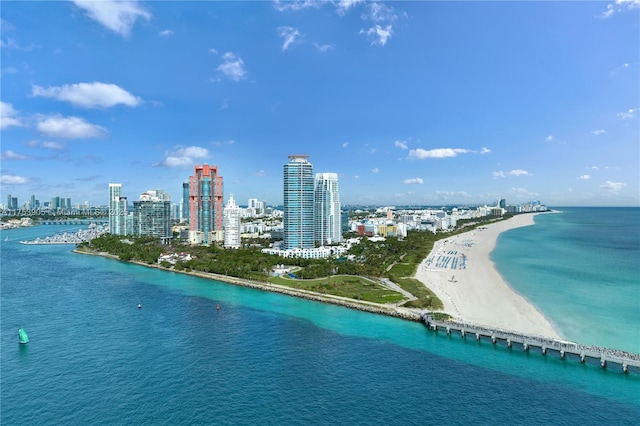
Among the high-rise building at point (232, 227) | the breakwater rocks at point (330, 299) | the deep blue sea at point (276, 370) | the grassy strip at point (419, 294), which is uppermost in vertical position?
the high-rise building at point (232, 227)

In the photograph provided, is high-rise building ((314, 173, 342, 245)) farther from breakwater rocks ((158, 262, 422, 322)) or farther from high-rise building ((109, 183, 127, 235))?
high-rise building ((109, 183, 127, 235))

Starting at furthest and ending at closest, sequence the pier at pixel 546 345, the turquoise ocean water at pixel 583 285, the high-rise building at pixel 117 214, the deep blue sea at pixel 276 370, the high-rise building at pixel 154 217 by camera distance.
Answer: the high-rise building at pixel 117 214
the high-rise building at pixel 154 217
the turquoise ocean water at pixel 583 285
the pier at pixel 546 345
the deep blue sea at pixel 276 370

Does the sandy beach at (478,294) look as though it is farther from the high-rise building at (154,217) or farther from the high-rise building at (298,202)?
the high-rise building at (154,217)

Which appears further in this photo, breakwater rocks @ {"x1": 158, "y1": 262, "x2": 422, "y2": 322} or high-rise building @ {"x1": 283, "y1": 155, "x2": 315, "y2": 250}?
high-rise building @ {"x1": 283, "y1": 155, "x2": 315, "y2": 250}

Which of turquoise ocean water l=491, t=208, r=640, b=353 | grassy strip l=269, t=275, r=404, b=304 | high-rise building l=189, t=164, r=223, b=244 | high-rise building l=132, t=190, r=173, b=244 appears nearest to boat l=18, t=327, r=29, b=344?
grassy strip l=269, t=275, r=404, b=304

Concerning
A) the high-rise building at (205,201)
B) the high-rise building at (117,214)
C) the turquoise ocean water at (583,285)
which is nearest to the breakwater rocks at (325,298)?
the turquoise ocean water at (583,285)
